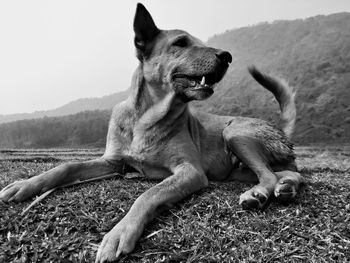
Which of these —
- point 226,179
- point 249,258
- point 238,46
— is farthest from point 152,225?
point 238,46

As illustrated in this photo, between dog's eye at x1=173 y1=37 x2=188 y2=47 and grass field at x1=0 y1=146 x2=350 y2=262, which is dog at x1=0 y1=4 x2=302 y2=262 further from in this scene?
grass field at x1=0 y1=146 x2=350 y2=262

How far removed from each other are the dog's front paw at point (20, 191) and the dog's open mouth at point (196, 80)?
185cm

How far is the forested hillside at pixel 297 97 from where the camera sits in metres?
22.0

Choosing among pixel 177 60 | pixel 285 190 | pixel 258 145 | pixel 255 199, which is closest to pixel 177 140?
pixel 177 60

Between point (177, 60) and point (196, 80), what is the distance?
316 mm

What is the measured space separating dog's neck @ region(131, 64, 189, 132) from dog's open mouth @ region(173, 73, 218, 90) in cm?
18

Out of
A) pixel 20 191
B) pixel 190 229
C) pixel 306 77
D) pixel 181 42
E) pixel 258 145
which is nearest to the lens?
pixel 190 229

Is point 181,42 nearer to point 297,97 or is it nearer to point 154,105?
point 154,105

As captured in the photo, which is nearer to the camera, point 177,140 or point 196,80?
point 196,80

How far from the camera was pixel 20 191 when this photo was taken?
3309mm

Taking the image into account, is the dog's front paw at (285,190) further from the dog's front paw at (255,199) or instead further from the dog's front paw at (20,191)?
the dog's front paw at (20,191)

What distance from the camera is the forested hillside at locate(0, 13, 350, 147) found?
21953 millimetres

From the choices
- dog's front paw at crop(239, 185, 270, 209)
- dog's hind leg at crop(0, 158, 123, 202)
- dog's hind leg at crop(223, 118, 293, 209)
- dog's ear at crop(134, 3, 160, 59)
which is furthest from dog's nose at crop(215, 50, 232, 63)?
dog's hind leg at crop(0, 158, 123, 202)

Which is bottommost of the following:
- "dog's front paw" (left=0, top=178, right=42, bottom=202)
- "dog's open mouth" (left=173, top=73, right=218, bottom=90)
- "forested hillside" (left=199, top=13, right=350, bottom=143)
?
"forested hillside" (left=199, top=13, right=350, bottom=143)
